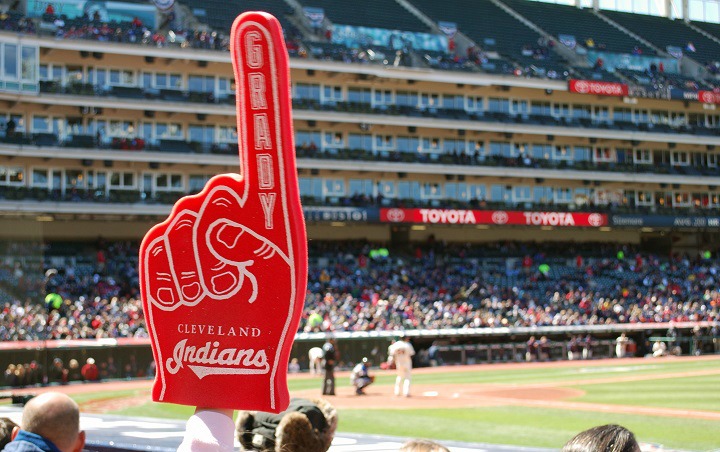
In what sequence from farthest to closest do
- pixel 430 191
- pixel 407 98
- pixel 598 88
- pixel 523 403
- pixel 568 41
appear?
1. pixel 568 41
2. pixel 598 88
3. pixel 430 191
4. pixel 407 98
5. pixel 523 403

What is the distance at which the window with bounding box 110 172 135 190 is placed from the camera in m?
56.0

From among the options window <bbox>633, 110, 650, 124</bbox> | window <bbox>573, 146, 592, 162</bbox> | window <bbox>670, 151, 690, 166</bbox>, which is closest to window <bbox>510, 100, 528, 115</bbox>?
window <bbox>573, 146, 592, 162</bbox>

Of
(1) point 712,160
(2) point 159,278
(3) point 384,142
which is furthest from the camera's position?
(1) point 712,160

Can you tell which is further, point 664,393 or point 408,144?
point 408,144

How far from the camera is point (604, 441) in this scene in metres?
4.04

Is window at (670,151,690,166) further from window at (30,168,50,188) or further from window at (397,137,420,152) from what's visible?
window at (30,168,50,188)

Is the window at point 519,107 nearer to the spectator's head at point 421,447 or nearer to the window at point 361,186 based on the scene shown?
the window at point 361,186

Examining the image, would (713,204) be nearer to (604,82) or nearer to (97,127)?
(604,82)

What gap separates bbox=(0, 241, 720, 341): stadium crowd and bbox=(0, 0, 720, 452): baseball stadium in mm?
200

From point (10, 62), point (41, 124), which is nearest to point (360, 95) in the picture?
point (41, 124)

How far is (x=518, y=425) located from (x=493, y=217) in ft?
144

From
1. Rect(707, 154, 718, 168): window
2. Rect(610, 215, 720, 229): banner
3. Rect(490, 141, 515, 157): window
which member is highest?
Rect(490, 141, 515, 157): window

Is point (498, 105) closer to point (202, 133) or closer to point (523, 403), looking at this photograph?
point (202, 133)

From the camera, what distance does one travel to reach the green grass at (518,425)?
17.5m
